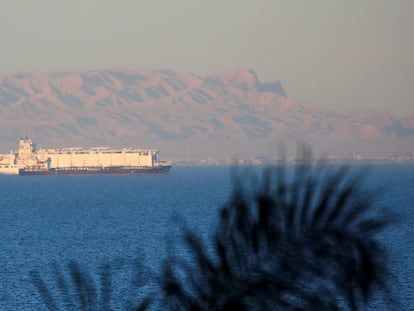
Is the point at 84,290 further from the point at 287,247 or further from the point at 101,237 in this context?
the point at 101,237

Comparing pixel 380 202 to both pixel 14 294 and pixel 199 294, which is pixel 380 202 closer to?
pixel 199 294

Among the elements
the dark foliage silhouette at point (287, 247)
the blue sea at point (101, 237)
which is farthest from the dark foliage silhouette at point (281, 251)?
the blue sea at point (101, 237)

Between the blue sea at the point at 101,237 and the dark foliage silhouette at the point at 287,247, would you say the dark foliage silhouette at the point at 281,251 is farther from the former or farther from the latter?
the blue sea at the point at 101,237

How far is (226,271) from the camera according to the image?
378cm

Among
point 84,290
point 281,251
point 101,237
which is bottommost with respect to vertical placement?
point 101,237

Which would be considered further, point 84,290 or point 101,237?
point 101,237

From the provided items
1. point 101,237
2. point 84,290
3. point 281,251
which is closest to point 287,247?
point 281,251

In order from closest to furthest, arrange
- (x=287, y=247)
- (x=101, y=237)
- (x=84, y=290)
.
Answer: (x=287, y=247)
(x=84, y=290)
(x=101, y=237)

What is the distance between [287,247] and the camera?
145 inches

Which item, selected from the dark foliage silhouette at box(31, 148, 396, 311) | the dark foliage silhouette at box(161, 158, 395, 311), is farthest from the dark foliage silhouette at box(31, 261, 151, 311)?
the dark foliage silhouette at box(161, 158, 395, 311)

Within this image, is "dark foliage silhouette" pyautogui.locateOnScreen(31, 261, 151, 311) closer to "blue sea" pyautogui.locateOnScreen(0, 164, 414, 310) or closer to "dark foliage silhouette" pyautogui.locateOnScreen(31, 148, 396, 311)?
"dark foliage silhouette" pyautogui.locateOnScreen(31, 148, 396, 311)

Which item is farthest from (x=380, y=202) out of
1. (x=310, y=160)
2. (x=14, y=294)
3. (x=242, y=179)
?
(x=14, y=294)

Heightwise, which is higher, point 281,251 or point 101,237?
point 281,251

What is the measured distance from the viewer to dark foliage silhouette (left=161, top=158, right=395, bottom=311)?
3.54 m
